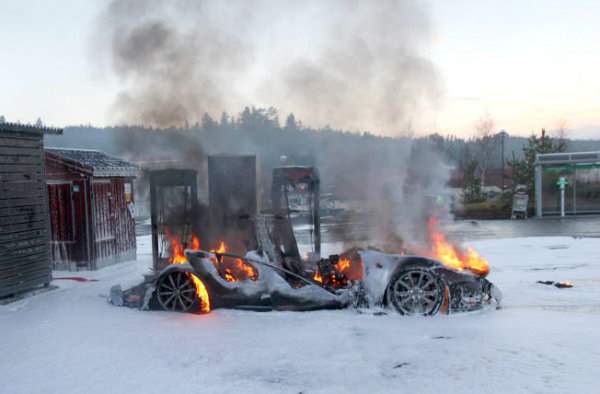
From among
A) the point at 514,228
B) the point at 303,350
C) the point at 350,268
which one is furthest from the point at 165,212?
the point at 514,228

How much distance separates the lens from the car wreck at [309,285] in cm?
667

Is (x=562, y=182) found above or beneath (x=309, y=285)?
above

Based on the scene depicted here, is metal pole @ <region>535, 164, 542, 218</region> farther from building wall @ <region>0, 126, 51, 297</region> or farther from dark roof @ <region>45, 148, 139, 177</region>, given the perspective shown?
building wall @ <region>0, 126, 51, 297</region>

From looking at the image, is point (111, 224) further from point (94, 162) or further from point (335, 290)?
point (335, 290)

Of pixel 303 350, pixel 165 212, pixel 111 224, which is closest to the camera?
pixel 303 350

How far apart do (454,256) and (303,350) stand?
3.59 m

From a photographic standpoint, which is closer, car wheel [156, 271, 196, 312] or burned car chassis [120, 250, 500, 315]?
burned car chassis [120, 250, 500, 315]

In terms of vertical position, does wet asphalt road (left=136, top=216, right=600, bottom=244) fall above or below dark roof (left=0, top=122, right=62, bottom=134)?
below

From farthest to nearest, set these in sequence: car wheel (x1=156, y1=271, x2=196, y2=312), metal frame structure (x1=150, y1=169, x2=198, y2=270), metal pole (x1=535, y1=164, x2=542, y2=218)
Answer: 1. metal pole (x1=535, y1=164, x2=542, y2=218)
2. metal frame structure (x1=150, y1=169, x2=198, y2=270)
3. car wheel (x1=156, y1=271, x2=196, y2=312)

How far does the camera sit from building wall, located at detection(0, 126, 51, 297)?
8.32m

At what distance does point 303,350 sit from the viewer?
212 inches

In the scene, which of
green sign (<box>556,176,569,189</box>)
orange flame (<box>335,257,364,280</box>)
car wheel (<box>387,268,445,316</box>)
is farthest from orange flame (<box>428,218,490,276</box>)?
green sign (<box>556,176,569,189</box>)

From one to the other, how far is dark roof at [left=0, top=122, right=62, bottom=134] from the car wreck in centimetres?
341

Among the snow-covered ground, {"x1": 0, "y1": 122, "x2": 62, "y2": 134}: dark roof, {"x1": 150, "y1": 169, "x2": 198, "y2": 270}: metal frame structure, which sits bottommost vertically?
the snow-covered ground
